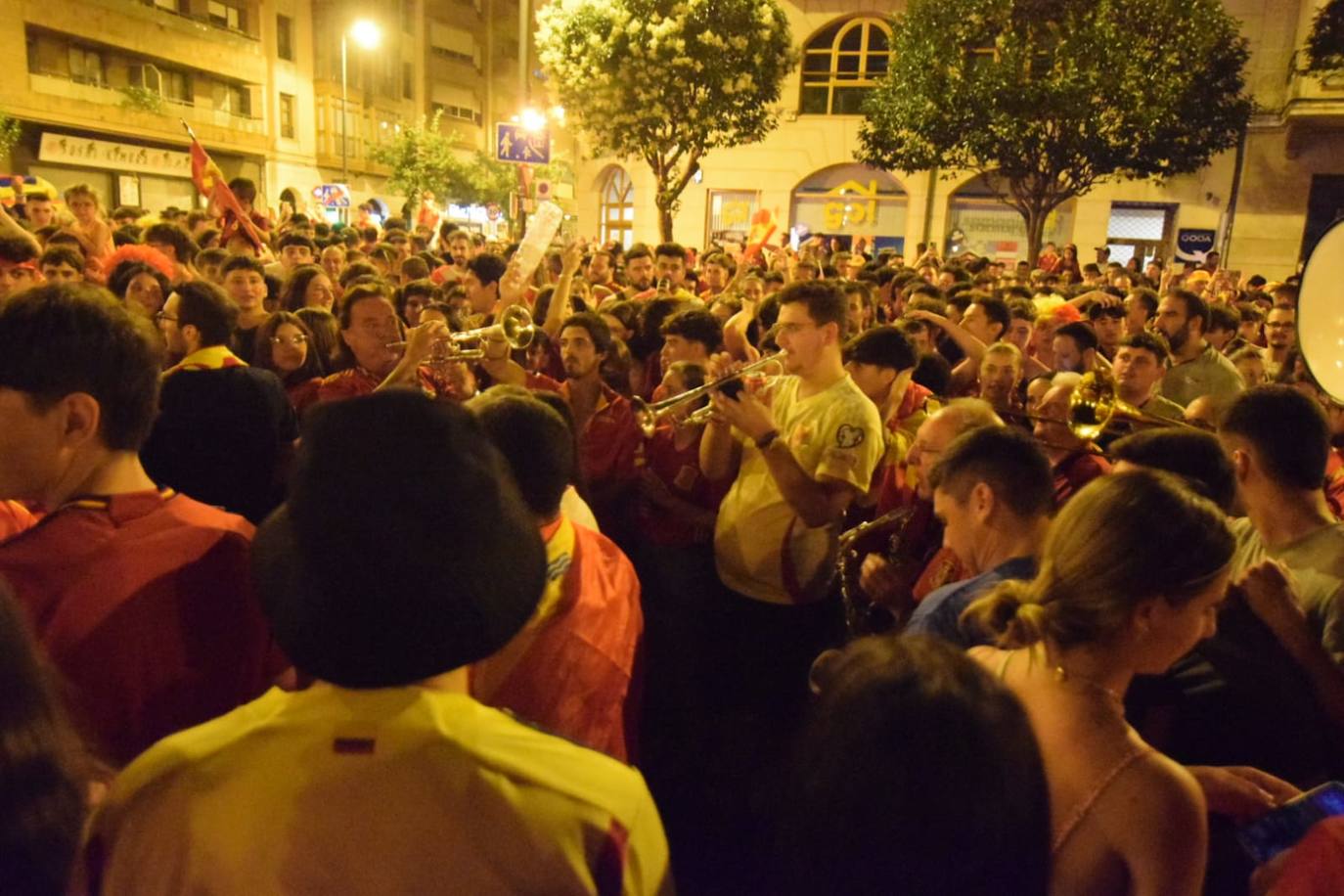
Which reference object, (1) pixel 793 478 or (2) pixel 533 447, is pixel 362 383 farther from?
Answer: (2) pixel 533 447

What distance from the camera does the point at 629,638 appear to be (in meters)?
2.33

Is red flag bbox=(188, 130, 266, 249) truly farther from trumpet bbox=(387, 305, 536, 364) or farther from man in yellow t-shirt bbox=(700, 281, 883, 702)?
man in yellow t-shirt bbox=(700, 281, 883, 702)

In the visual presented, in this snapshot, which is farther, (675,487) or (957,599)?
(675,487)

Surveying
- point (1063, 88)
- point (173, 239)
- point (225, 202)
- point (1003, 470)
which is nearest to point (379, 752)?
point (1003, 470)

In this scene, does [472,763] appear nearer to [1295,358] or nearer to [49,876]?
[49,876]

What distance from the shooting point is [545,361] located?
6129 millimetres

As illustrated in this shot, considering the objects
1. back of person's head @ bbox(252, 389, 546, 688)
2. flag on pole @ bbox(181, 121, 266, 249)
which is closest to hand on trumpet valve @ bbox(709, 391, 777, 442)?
back of person's head @ bbox(252, 389, 546, 688)

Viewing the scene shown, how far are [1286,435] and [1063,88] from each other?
1548 cm

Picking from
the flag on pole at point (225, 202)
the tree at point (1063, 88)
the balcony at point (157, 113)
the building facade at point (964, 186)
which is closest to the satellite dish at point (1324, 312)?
the flag on pole at point (225, 202)

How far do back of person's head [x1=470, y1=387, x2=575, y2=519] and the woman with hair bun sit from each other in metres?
1.02

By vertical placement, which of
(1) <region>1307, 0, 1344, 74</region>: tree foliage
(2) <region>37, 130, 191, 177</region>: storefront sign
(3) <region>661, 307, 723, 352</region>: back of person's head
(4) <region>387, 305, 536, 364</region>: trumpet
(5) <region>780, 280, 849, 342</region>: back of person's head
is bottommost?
(4) <region>387, 305, 536, 364</region>: trumpet

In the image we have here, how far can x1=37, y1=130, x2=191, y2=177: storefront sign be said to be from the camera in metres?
26.5

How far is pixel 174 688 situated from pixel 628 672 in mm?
1009

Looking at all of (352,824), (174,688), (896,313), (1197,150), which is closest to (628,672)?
(174,688)
